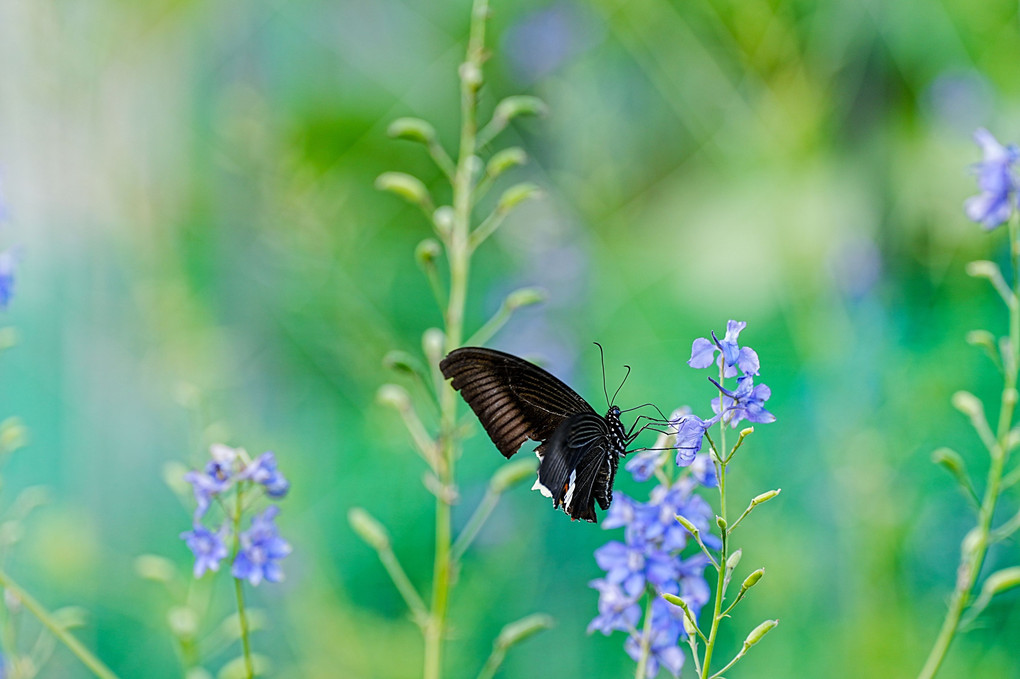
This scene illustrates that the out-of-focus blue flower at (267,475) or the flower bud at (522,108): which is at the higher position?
the flower bud at (522,108)

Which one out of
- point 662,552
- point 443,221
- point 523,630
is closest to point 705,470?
point 662,552

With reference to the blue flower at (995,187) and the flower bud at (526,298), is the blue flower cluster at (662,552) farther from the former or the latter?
the blue flower at (995,187)

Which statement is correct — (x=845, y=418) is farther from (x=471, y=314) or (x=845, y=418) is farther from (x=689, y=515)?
(x=689, y=515)

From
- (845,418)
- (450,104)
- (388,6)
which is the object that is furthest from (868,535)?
(388,6)

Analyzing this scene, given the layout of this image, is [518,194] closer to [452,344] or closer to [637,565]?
[452,344]

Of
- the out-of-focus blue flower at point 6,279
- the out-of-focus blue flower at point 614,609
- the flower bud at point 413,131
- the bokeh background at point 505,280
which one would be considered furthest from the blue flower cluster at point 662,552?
the bokeh background at point 505,280

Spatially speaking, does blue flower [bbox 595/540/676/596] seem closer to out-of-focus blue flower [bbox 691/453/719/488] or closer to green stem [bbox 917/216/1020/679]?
out-of-focus blue flower [bbox 691/453/719/488]
